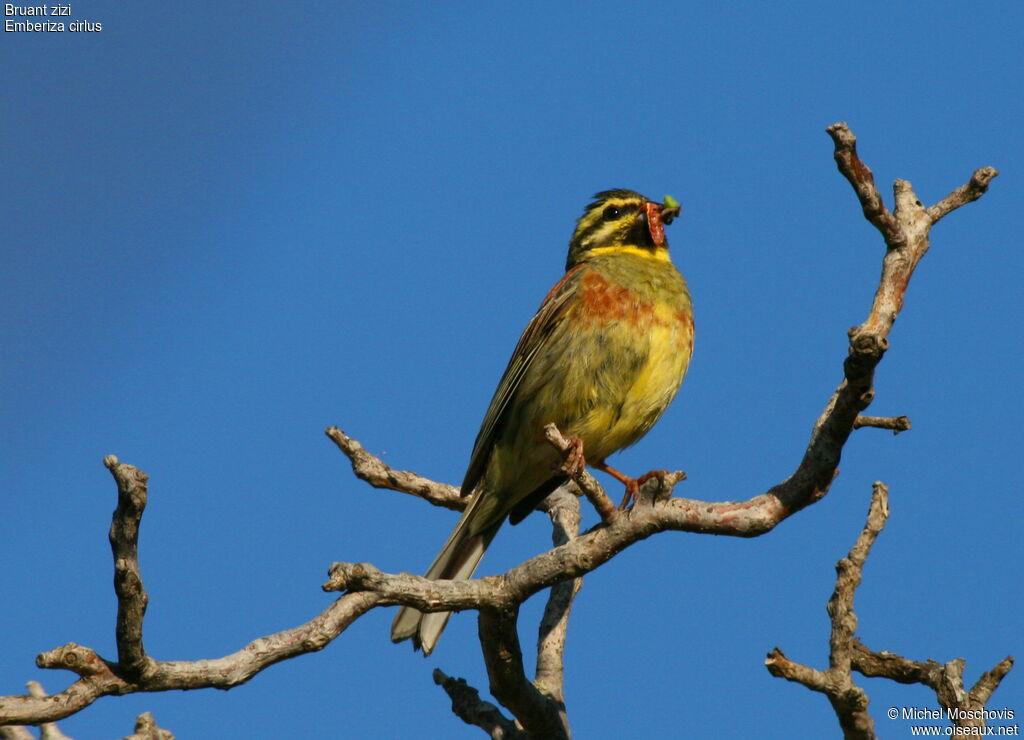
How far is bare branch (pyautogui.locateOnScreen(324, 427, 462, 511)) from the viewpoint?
629 centimetres

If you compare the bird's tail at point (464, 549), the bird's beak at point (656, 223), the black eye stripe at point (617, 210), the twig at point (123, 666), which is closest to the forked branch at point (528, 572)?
the twig at point (123, 666)

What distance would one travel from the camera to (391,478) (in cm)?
646

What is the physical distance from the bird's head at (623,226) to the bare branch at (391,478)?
190 cm

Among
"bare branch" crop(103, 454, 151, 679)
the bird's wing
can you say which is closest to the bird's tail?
the bird's wing

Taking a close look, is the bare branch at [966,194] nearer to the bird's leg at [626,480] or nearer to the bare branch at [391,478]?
the bird's leg at [626,480]

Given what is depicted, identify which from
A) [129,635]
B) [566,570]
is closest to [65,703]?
[129,635]

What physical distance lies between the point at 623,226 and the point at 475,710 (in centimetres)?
350

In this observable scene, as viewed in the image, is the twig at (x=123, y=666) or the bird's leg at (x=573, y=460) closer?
the twig at (x=123, y=666)

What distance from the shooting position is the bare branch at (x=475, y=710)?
207 inches

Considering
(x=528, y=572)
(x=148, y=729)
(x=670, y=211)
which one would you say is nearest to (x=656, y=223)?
(x=670, y=211)

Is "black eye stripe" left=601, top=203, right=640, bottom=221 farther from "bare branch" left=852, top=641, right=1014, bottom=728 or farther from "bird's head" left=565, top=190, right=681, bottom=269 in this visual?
"bare branch" left=852, top=641, right=1014, bottom=728

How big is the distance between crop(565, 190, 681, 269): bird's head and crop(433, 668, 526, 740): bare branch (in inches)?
125

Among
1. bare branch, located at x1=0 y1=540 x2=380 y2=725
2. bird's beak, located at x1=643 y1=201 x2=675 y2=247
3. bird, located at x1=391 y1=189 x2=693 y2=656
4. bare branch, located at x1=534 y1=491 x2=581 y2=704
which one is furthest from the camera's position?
bird's beak, located at x1=643 y1=201 x2=675 y2=247

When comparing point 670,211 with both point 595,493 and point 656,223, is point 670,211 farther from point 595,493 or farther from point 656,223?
point 595,493
